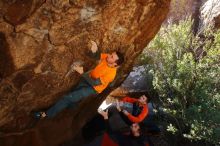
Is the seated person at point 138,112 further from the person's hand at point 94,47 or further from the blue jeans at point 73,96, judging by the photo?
the person's hand at point 94,47

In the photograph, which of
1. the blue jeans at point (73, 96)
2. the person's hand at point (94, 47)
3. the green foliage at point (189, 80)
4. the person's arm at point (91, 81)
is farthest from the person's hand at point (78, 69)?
the green foliage at point (189, 80)

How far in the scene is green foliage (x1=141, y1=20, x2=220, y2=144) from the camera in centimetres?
963

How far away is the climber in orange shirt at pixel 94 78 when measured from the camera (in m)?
6.70

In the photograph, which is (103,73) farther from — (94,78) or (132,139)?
(132,139)

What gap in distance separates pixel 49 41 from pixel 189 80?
5.41 m

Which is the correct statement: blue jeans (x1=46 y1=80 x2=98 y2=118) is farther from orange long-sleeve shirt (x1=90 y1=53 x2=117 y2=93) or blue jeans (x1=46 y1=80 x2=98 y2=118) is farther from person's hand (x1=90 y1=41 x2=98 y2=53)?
person's hand (x1=90 y1=41 x2=98 y2=53)

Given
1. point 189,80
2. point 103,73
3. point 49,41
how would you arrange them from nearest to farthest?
point 49,41 < point 103,73 < point 189,80

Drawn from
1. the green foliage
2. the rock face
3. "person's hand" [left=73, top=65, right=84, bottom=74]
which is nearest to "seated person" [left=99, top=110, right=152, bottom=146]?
"person's hand" [left=73, top=65, right=84, bottom=74]

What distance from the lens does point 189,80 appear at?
10398 millimetres

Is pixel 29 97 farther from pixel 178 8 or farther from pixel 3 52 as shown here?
pixel 178 8

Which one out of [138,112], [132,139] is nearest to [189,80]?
[138,112]

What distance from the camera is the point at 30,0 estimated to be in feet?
18.3

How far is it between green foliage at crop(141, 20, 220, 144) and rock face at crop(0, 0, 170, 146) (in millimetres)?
2798

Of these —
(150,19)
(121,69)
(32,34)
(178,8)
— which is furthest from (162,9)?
(178,8)
